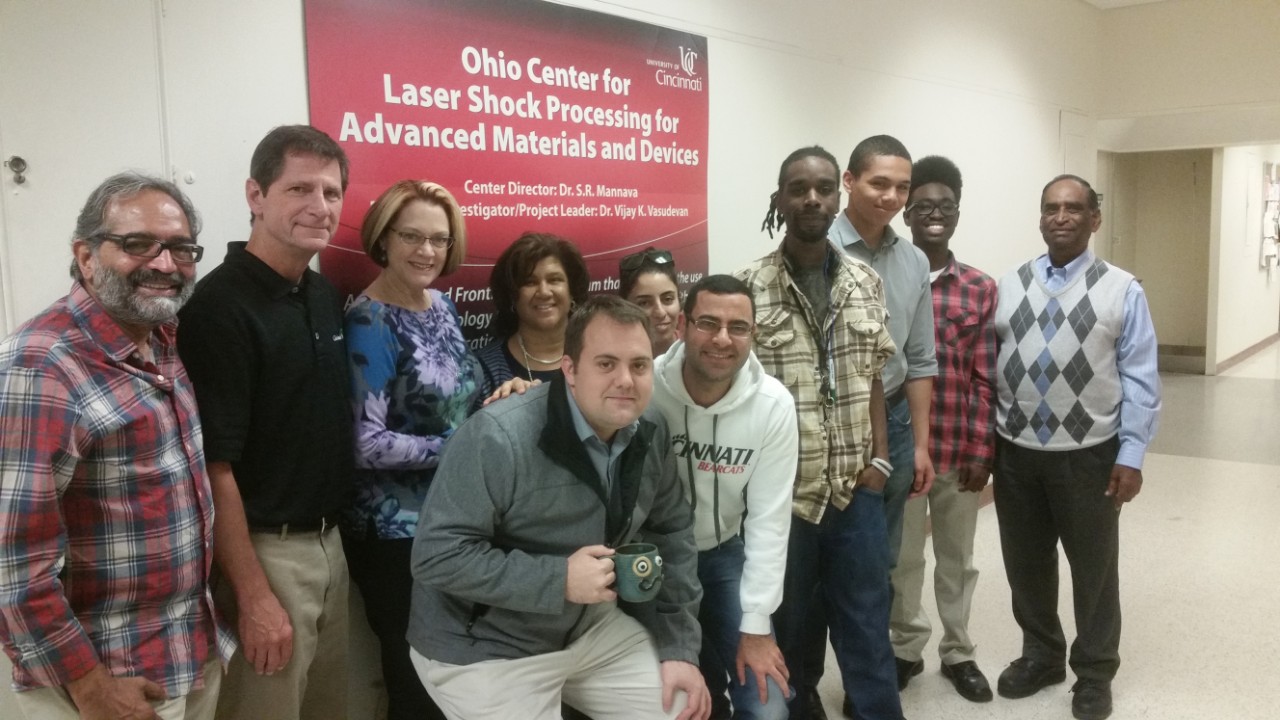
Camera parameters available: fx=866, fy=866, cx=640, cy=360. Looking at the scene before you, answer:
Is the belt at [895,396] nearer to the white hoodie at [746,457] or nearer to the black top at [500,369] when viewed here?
the white hoodie at [746,457]

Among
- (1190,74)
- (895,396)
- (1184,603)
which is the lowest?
(1184,603)

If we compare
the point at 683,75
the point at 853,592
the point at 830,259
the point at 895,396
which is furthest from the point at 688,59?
the point at 853,592

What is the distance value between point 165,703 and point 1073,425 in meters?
2.54

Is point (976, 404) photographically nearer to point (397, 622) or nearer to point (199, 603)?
point (397, 622)

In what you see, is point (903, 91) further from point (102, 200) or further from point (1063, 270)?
point (102, 200)

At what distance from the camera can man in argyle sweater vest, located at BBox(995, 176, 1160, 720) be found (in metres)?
2.69

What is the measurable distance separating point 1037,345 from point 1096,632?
0.95 metres

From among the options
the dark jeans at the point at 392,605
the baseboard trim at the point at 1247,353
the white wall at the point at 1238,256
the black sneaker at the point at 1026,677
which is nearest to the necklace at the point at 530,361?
the dark jeans at the point at 392,605

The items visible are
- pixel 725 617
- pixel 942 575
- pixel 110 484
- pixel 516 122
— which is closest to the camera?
pixel 110 484

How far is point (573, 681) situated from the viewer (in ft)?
6.30

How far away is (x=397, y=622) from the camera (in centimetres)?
210

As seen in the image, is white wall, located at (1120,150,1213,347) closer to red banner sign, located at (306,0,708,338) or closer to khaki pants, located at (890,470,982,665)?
khaki pants, located at (890,470,982,665)

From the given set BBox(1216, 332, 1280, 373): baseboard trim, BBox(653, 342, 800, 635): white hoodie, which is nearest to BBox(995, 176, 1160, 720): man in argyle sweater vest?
BBox(653, 342, 800, 635): white hoodie

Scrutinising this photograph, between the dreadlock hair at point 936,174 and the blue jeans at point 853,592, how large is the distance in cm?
132
